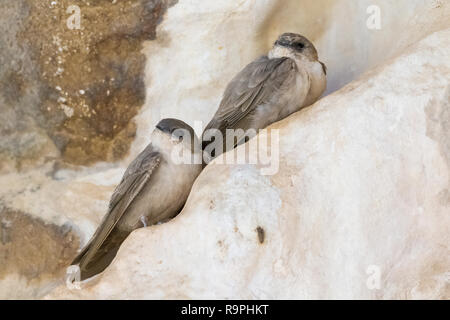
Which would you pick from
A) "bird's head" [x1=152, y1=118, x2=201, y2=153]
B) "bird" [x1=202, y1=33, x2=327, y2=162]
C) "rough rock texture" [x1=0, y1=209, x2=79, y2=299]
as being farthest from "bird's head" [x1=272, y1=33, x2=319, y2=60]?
"rough rock texture" [x1=0, y1=209, x2=79, y2=299]

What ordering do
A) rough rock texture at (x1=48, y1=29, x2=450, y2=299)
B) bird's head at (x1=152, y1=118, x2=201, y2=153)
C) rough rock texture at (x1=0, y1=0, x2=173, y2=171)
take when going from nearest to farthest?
rough rock texture at (x1=48, y1=29, x2=450, y2=299), bird's head at (x1=152, y1=118, x2=201, y2=153), rough rock texture at (x1=0, y1=0, x2=173, y2=171)

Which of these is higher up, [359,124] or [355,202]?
[359,124]

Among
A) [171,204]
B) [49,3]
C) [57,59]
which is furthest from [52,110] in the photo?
[171,204]

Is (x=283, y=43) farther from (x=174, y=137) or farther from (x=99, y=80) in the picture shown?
(x=99, y=80)

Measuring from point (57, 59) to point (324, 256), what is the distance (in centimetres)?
185

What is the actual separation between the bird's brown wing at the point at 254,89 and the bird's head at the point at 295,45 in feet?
0.24

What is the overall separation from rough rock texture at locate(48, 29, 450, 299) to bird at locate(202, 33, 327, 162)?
17.7 inches

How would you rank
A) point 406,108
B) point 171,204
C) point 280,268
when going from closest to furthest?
point 280,268 < point 406,108 < point 171,204

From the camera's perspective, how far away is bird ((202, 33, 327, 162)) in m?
3.24

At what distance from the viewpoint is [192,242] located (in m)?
2.62

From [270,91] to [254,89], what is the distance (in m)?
0.07

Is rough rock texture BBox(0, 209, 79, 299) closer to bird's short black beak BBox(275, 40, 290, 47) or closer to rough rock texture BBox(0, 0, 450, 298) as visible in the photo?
rough rock texture BBox(0, 0, 450, 298)

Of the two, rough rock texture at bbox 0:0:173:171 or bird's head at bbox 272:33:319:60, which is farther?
rough rock texture at bbox 0:0:173:171
